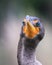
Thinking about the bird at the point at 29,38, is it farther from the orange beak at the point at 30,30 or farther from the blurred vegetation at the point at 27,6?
the blurred vegetation at the point at 27,6

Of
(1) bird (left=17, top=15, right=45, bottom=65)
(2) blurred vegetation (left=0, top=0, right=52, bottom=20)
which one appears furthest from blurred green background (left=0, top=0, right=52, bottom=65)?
(1) bird (left=17, top=15, right=45, bottom=65)

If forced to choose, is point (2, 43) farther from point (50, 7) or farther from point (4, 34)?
point (50, 7)

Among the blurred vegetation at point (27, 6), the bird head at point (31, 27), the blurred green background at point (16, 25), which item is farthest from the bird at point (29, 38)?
the blurred vegetation at point (27, 6)

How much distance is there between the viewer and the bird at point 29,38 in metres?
1.35

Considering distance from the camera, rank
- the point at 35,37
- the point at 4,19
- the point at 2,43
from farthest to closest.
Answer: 1. the point at 4,19
2. the point at 2,43
3. the point at 35,37

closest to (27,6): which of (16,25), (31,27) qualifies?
(16,25)

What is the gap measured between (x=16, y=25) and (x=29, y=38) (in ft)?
Result: 5.25

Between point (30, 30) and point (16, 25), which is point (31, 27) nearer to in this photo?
point (30, 30)

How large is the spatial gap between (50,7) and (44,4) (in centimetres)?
6

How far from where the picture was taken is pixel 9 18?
10.1 ft

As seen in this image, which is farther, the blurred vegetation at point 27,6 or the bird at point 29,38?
the blurred vegetation at point 27,6

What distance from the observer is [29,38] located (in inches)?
53.1

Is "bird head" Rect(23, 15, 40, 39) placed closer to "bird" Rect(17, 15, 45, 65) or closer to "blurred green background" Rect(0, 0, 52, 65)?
"bird" Rect(17, 15, 45, 65)

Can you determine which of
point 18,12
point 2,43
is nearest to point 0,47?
point 2,43
